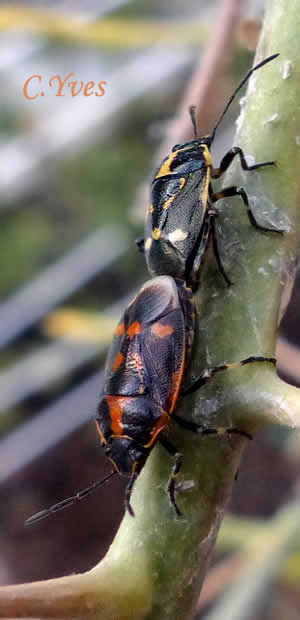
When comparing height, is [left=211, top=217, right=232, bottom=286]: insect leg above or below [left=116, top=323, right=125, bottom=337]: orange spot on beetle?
above

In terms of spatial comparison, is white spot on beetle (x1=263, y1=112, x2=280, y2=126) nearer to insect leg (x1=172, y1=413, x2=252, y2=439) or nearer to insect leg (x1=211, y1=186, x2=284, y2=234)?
insect leg (x1=211, y1=186, x2=284, y2=234)

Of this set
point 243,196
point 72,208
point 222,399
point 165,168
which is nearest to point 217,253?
point 243,196

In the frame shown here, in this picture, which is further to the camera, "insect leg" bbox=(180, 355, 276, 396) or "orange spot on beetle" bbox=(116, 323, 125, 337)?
"orange spot on beetle" bbox=(116, 323, 125, 337)

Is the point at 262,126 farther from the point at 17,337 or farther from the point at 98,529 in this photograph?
the point at 17,337

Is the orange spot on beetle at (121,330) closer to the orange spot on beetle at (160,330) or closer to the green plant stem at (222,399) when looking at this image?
the orange spot on beetle at (160,330)

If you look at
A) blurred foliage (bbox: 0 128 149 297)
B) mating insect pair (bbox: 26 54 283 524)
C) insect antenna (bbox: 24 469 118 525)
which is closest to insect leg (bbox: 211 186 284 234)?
mating insect pair (bbox: 26 54 283 524)

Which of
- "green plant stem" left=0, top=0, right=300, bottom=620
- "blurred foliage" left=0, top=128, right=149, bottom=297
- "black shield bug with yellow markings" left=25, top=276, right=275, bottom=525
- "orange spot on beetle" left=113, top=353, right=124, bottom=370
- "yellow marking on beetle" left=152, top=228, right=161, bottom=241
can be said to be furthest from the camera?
"blurred foliage" left=0, top=128, right=149, bottom=297

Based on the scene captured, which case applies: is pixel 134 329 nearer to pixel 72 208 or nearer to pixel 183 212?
pixel 183 212

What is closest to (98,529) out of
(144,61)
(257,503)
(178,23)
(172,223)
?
(257,503)
